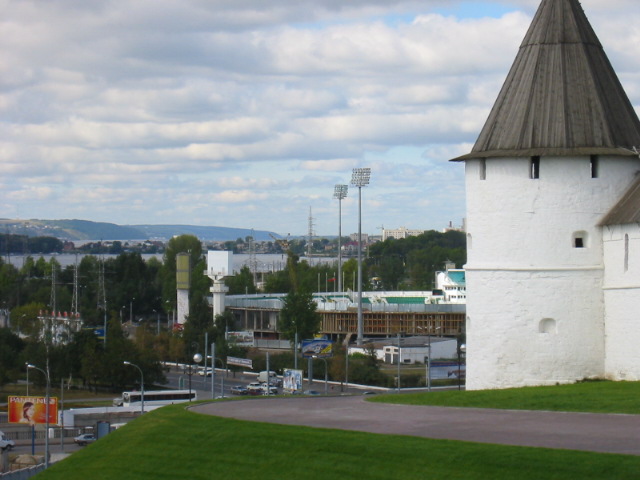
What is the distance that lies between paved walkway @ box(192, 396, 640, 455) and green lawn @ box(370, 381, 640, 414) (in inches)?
28.1

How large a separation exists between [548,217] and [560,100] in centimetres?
345

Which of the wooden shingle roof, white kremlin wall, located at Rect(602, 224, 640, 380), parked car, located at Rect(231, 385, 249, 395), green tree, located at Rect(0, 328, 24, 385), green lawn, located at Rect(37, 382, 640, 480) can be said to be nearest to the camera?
green lawn, located at Rect(37, 382, 640, 480)

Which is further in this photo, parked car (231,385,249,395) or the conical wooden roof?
parked car (231,385,249,395)

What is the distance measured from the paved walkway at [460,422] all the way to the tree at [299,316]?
64339 mm

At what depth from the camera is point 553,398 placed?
85.8ft

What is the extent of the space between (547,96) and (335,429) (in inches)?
583

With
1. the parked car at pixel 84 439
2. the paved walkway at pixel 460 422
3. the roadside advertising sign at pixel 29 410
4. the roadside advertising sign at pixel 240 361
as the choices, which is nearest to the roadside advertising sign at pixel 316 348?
the roadside advertising sign at pixel 240 361

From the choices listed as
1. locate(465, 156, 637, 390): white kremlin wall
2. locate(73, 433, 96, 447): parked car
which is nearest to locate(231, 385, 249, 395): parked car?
locate(73, 433, 96, 447): parked car

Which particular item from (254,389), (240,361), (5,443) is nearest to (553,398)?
(5,443)

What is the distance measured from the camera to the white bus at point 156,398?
195 ft

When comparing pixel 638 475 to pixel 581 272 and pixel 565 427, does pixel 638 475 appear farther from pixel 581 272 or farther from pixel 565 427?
pixel 581 272

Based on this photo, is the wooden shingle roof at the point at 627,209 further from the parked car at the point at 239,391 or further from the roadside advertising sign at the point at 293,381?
the parked car at the point at 239,391

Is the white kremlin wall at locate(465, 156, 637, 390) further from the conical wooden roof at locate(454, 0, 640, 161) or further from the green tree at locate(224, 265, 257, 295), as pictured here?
the green tree at locate(224, 265, 257, 295)

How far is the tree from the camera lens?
92.9 meters
